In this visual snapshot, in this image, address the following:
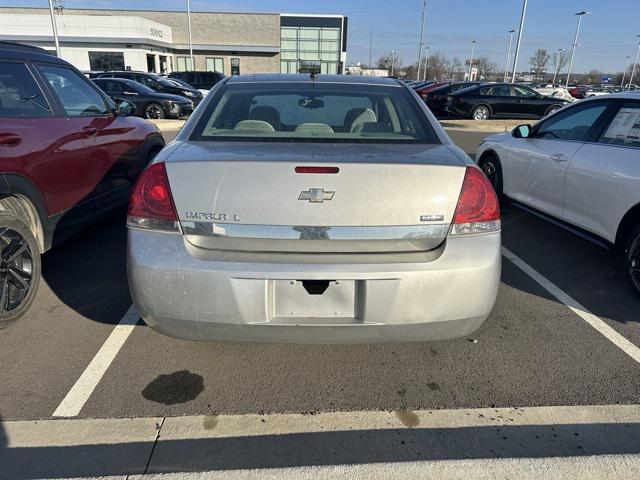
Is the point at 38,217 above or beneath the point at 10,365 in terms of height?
above

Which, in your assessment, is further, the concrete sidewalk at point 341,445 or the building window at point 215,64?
the building window at point 215,64

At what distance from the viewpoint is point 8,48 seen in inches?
150

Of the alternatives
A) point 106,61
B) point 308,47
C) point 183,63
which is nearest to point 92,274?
point 106,61

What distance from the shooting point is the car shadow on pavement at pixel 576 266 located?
373cm

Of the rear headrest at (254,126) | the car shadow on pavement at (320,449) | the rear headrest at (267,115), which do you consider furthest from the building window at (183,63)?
the car shadow on pavement at (320,449)

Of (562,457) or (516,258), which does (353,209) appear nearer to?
(562,457)

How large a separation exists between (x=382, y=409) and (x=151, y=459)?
3.70ft

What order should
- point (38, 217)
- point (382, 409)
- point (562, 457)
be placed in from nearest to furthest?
point (562, 457)
point (382, 409)
point (38, 217)

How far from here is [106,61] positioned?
42094 millimetres

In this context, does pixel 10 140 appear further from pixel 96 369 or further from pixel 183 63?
pixel 183 63

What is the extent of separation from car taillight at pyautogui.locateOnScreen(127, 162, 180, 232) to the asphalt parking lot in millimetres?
932

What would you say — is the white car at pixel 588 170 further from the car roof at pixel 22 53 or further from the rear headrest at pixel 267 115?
the car roof at pixel 22 53

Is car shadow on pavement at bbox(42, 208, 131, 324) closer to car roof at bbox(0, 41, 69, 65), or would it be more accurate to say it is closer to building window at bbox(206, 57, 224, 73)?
car roof at bbox(0, 41, 69, 65)

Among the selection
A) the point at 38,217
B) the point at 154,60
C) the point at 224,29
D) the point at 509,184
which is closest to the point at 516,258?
the point at 509,184
